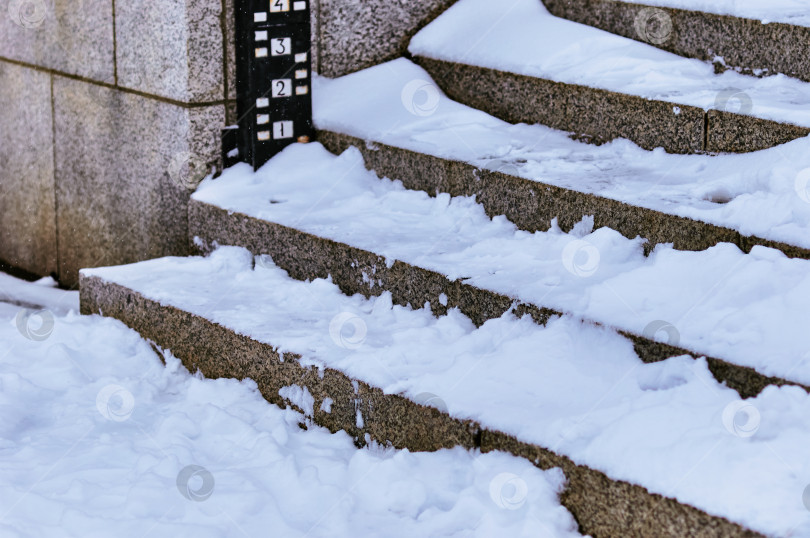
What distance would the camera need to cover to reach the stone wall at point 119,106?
5359mm

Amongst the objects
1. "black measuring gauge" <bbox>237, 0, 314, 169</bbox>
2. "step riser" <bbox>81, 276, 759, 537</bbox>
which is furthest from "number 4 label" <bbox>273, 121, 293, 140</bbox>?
"step riser" <bbox>81, 276, 759, 537</bbox>

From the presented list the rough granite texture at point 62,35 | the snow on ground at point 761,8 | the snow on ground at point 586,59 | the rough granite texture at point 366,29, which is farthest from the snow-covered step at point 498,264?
the snow on ground at point 761,8

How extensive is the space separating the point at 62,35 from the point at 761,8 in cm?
358

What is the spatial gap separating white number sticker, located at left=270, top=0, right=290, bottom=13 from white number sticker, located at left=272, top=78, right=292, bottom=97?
330 mm

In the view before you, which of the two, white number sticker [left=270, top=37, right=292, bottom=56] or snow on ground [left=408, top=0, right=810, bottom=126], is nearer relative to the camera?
snow on ground [left=408, top=0, right=810, bottom=126]

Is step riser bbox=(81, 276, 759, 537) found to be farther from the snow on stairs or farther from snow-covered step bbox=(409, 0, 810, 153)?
snow-covered step bbox=(409, 0, 810, 153)

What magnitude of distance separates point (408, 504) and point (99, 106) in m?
3.35

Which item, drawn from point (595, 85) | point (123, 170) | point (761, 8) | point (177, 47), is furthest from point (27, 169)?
point (761, 8)

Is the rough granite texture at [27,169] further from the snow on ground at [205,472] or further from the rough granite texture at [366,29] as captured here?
the snow on ground at [205,472]

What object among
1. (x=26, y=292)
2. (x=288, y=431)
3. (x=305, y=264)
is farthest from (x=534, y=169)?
(x=26, y=292)

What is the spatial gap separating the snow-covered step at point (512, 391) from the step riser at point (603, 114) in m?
1.22

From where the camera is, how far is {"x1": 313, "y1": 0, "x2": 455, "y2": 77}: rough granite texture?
225 inches

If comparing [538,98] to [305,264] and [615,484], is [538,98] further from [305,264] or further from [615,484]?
[615,484]

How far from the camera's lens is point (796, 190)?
3842 millimetres
